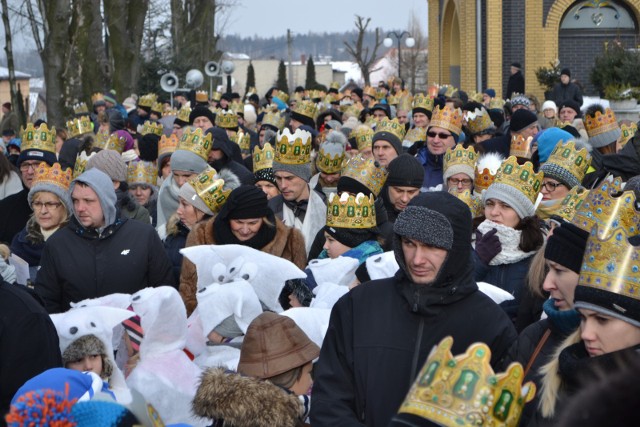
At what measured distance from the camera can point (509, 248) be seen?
589 cm

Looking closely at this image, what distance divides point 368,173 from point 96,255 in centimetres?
258

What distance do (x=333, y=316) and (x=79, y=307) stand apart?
5.68 feet

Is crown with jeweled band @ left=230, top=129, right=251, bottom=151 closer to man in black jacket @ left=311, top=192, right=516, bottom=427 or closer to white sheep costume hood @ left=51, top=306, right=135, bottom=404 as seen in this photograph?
white sheep costume hood @ left=51, top=306, right=135, bottom=404

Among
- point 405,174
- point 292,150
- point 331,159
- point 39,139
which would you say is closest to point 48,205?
point 292,150

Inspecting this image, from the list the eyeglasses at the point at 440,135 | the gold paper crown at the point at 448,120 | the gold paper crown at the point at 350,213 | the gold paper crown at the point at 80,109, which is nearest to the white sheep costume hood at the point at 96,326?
the gold paper crown at the point at 350,213

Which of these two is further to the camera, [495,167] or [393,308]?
[495,167]

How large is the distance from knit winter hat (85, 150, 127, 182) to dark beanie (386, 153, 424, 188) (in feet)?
7.54

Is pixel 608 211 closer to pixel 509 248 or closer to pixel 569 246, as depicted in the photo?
pixel 569 246

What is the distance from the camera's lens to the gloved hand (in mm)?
5824

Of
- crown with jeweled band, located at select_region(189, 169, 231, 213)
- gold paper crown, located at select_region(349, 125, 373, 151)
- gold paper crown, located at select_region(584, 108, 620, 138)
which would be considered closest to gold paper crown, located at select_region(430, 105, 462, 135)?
gold paper crown, located at select_region(349, 125, 373, 151)

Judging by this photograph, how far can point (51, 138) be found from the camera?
11.4 meters

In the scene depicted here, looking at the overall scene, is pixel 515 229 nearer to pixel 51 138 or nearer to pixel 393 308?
pixel 393 308

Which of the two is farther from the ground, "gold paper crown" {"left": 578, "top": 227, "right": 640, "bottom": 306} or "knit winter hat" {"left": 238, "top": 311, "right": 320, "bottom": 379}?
"gold paper crown" {"left": 578, "top": 227, "right": 640, "bottom": 306}

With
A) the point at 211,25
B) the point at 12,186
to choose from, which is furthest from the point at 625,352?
the point at 211,25
